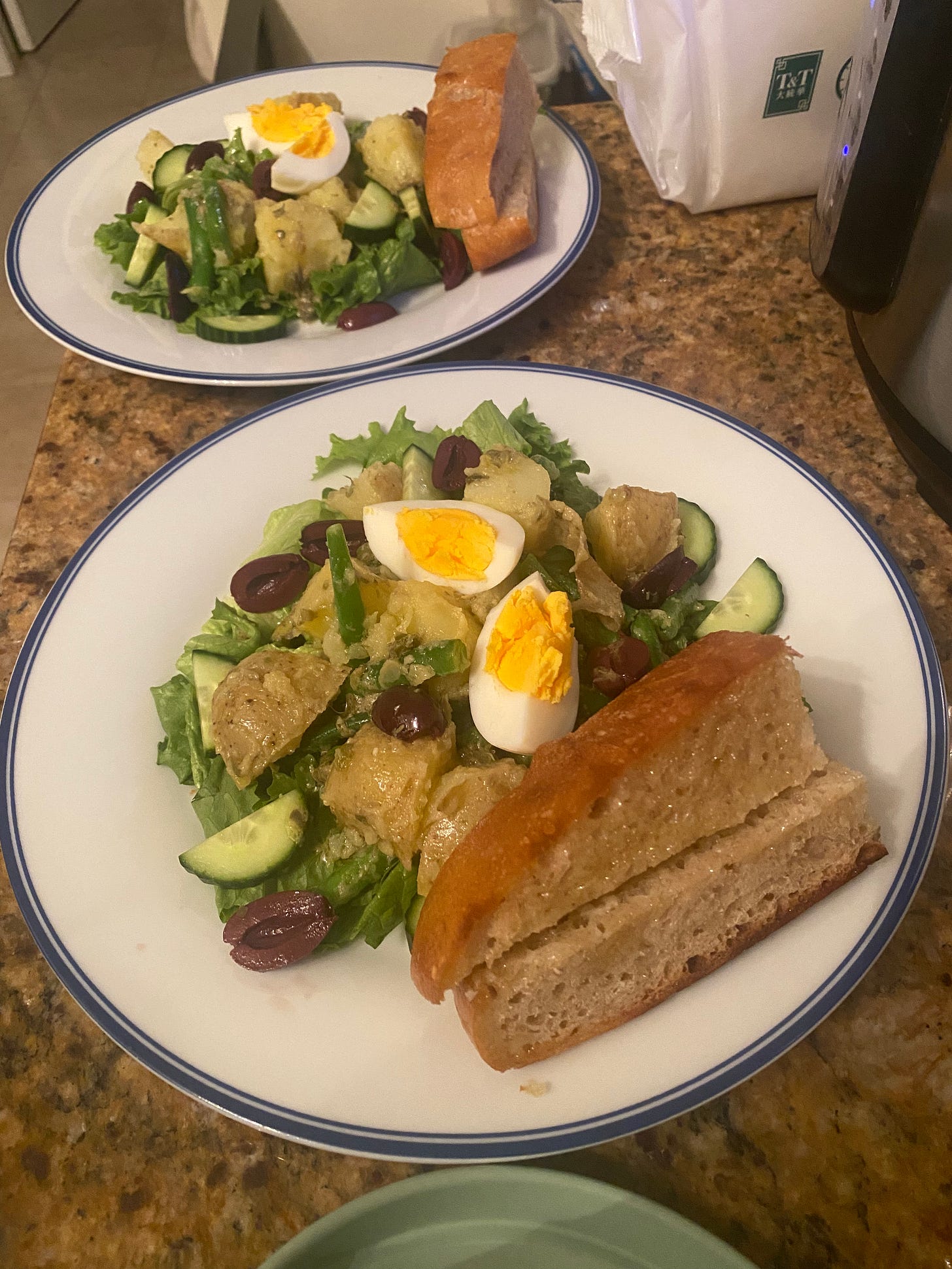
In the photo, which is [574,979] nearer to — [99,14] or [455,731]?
[455,731]

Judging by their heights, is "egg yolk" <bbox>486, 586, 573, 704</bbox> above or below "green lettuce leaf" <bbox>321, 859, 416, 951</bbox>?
above

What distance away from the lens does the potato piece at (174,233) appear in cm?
281

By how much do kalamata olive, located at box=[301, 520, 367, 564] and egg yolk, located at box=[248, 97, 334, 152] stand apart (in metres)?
1.72

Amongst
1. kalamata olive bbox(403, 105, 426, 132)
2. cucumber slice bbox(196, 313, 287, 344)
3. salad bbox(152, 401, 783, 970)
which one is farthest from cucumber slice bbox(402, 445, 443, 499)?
kalamata olive bbox(403, 105, 426, 132)

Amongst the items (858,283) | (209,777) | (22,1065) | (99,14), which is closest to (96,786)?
(209,777)

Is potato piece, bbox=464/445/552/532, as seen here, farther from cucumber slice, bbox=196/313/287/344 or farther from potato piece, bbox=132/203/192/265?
potato piece, bbox=132/203/192/265

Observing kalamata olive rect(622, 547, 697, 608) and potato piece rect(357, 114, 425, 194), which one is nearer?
kalamata olive rect(622, 547, 697, 608)

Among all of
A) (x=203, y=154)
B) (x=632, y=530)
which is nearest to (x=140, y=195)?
(x=203, y=154)

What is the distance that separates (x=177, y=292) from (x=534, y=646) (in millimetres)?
1841

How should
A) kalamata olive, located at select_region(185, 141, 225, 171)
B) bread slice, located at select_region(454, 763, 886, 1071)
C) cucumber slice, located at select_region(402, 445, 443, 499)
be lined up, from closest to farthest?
bread slice, located at select_region(454, 763, 886, 1071) → cucumber slice, located at select_region(402, 445, 443, 499) → kalamata olive, located at select_region(185, 141, 225, 171)

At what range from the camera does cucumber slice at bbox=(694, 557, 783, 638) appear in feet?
5.85

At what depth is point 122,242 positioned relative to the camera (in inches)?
115

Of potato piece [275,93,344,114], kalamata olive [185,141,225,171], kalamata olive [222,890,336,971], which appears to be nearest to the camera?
kalamata olive [222,890,336,971]

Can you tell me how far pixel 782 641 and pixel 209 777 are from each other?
1.13 m
